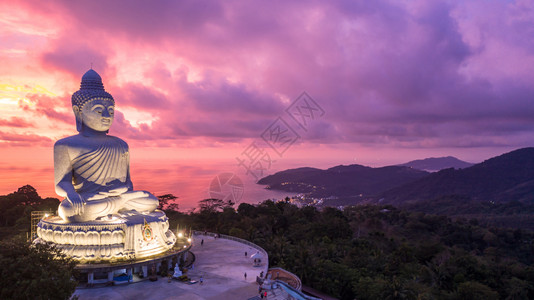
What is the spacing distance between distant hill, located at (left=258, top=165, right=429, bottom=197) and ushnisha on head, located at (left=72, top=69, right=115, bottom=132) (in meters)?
100

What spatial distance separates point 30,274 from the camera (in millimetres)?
12062

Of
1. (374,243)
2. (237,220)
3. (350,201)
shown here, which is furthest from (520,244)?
(350,201)

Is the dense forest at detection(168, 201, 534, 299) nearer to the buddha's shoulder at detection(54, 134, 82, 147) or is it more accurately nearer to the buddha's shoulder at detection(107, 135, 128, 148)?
the buddha's shoulder at detection(107, 135, 128, 148)

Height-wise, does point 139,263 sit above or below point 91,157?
below

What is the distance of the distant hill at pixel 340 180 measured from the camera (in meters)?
125

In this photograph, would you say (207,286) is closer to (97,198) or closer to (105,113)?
(97,198)

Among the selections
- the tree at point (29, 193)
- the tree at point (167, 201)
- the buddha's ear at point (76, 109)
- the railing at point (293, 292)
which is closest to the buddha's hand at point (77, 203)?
the buddha's ear at point (76, 109)

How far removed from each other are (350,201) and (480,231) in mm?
67714

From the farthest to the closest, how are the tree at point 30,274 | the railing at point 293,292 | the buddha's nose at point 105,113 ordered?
the buddha's nose at point 105,113, the railing at point 293,292, the tree at point 30,274

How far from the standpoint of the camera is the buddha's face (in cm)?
2114

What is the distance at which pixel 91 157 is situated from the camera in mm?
20562

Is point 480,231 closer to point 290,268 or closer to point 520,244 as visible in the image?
point 520,244

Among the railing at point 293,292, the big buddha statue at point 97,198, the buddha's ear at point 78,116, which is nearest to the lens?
the railing at point 293,292

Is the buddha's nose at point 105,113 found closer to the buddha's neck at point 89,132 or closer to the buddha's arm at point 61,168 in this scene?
the buddha's neck at point 89,132
